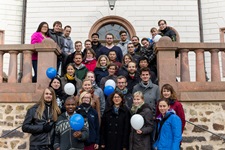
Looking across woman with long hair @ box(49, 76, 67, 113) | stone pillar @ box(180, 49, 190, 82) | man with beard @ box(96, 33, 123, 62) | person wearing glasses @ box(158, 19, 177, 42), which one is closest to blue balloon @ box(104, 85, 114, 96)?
woman with long hair @ box(49, 76, 67, 113)

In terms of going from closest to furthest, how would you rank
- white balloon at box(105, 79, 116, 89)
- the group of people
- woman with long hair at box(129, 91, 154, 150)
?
the group of people
woman with long hair at box(129, 91, 154, 150)
white balloon at box(105, 79, 116, 89)

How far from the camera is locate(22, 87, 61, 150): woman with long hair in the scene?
511cm

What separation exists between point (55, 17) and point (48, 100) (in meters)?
8.85

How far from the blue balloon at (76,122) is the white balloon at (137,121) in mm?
828

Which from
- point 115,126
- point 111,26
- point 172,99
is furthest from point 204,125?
point 111,26

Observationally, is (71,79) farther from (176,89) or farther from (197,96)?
(197,96)

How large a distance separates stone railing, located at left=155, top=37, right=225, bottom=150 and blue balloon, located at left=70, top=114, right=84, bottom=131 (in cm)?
276

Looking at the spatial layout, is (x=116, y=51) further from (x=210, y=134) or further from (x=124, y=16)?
(x=124, y=16)

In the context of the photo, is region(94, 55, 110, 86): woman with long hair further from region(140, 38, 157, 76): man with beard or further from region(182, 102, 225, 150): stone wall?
region(182, 102, 225, 150): stone wall

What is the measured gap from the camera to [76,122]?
4.68 metres

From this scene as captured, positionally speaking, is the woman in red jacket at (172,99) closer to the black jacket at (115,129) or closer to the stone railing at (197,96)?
the black jacket at (115,129)

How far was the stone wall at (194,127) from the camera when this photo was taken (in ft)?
22.5

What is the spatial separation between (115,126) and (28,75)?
9.04 feet

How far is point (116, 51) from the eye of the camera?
25.8 feet
